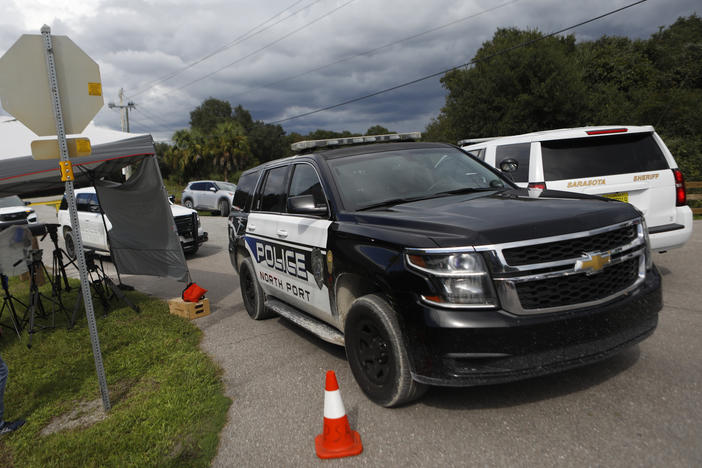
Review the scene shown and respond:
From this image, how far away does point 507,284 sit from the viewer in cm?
280

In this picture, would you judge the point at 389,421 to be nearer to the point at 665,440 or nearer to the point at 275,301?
the point at 665,440

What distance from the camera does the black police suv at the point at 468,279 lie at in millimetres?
2816

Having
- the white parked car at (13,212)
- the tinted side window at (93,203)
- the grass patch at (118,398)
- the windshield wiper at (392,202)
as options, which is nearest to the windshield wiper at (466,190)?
the windshield wiper at (392,202)

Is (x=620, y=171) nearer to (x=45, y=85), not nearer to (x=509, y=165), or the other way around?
(x=509, y=165)

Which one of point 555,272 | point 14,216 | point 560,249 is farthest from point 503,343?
point 14,216

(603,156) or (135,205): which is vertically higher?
(603,156)

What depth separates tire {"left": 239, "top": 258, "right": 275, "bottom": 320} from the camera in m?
5.93

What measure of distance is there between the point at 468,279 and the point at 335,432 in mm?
1237

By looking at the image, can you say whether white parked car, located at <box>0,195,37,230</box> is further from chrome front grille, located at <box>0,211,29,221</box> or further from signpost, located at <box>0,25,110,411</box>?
signpost, located at <box>0,25,110,411</box>

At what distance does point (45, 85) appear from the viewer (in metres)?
3.68

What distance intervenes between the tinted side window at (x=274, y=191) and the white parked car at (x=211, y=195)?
17364 mm

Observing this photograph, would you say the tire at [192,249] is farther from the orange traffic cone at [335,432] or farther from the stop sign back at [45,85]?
the orange traffic cone at [335,432]

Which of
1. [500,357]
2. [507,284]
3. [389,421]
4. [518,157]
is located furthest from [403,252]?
[518,157]

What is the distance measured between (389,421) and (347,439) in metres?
0.41
